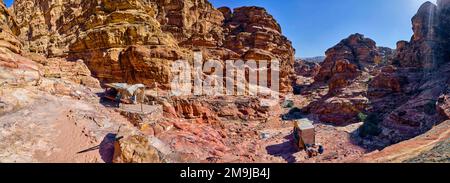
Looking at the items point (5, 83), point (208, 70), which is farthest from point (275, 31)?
point (5, 83)

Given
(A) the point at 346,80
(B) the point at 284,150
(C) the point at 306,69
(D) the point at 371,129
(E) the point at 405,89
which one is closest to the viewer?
(B) the point at 284,150

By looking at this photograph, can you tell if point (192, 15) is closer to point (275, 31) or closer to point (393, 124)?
point (275, 31)

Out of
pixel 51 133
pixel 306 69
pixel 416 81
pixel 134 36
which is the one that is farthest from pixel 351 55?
pixel 51 133

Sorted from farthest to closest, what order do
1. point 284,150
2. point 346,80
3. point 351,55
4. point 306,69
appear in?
1. point 306,69
2. point 351,55
3. point 346,80
4. point 284,150

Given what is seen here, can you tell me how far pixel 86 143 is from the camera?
326 inches

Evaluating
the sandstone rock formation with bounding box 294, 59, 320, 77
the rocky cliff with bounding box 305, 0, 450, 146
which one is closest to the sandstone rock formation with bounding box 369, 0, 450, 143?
the rocky cliff with bounding box 305, 0, 450, 146

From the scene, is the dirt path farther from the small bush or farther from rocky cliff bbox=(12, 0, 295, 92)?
the small bush

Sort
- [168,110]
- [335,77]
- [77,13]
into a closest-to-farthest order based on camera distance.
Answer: [168,110] → [77,13] → [335,77]

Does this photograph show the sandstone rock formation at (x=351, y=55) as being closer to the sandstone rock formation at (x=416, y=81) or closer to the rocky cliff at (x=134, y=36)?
the rocky cliff at (x=134, y=36)

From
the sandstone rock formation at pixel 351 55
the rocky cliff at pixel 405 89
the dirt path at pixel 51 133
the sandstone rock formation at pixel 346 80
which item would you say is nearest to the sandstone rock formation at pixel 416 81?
the rocky cliff at pixel 405 89

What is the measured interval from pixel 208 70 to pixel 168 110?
47.7 ft

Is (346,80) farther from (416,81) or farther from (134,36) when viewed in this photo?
(134,36)

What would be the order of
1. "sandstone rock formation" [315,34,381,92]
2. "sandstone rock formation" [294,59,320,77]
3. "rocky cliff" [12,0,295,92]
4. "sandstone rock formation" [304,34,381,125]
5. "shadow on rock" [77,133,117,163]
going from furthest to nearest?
"sandstone rock formation" [294,59,320,77]
"sandstone rock formation" [315,34,381,92]
"sandstone rock formation" [304,34,381,125]
"rocky cliff" [12,0,295,92]
"shadow on rock" [77,133,117,163]

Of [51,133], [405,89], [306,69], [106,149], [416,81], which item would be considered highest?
[306,69]
